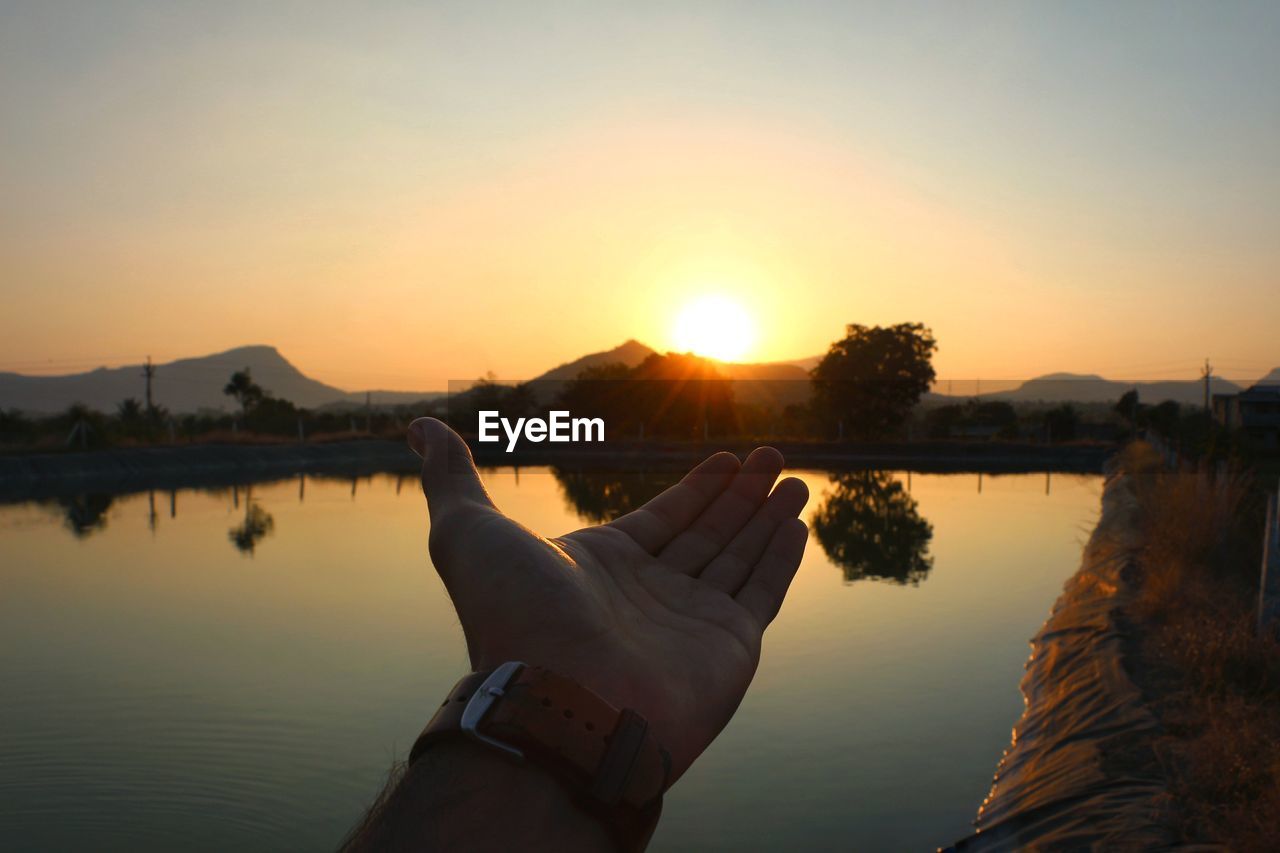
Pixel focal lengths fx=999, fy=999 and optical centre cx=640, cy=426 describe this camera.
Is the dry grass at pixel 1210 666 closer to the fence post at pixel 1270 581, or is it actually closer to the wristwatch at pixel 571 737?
the fence post at pixel 1270 581

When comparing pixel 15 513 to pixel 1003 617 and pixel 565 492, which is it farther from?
pixel 1003 617

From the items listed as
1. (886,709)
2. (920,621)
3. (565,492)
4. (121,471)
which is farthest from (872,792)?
(121,471)

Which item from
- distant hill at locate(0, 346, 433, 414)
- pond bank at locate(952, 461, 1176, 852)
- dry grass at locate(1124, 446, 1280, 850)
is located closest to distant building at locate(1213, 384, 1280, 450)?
dry grass at locate(1124, 446, 1280, 850)

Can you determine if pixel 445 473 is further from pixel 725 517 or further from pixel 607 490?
pixel 607 490

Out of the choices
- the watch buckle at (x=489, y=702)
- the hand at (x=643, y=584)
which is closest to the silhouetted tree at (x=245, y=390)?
the hand at (x=643, y=584)

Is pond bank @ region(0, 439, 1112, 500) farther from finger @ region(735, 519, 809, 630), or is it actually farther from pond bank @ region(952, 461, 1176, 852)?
finger @ region(735, 519, 809, 630)

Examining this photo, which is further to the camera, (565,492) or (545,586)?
(565,492)
